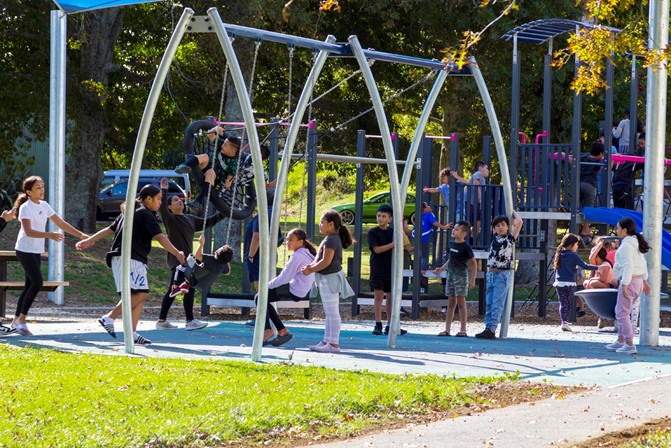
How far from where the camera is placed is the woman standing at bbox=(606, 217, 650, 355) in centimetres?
1301

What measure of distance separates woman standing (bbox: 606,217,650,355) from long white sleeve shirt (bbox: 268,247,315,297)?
3438 mm

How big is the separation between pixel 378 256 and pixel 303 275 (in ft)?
8.99

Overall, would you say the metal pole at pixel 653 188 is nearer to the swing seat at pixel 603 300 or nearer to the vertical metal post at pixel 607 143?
the swing seat at pixel 603 300

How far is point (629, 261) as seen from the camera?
12984 mm

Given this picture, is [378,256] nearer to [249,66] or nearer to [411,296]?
[411,296]

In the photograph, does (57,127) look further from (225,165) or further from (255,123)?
(255,123)

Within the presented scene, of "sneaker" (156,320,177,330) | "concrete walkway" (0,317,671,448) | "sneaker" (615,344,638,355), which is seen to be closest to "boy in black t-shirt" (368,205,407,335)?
"concrete walkway" (0,317,671,448)

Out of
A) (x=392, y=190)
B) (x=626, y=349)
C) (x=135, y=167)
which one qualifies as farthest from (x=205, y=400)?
(x=626, y=349)

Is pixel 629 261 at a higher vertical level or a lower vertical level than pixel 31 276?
higher

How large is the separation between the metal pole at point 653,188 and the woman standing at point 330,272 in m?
3.79

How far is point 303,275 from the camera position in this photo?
482 inches

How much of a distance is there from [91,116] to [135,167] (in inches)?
689

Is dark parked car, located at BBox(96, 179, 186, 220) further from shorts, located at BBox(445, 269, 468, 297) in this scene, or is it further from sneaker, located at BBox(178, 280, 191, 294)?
sneaker, located at BBox(178, 280, 191, 294)

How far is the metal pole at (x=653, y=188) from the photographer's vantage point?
13.7 metres
